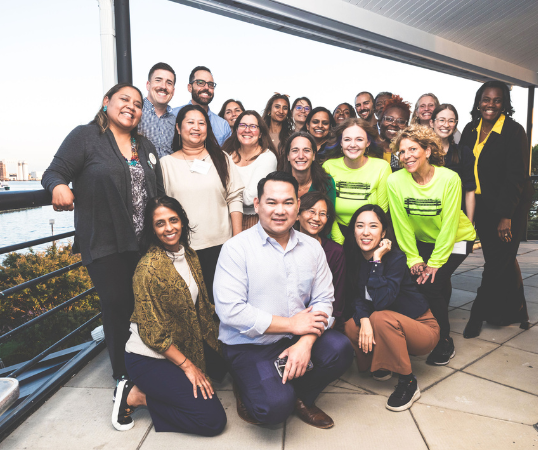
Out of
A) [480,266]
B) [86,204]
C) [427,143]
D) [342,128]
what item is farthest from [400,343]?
[480,266]

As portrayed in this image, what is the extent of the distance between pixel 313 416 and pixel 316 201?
122 centimetres

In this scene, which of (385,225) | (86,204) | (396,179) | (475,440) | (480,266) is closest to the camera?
(475,440)

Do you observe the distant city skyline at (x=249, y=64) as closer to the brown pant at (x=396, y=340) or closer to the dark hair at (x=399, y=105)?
the dark hair at (x=399, y=105)

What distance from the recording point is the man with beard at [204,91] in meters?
3.19

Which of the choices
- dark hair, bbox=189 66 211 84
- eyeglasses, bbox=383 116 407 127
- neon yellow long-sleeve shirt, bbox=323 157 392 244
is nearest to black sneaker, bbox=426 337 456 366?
neon yellow long-sleeve shirt, bbox=323 157 392 244

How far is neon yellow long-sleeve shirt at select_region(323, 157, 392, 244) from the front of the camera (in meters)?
2.52

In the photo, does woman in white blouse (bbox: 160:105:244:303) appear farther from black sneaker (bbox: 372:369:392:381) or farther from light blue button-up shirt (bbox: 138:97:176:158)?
black sneaker (bbox: 372:369:392:381)

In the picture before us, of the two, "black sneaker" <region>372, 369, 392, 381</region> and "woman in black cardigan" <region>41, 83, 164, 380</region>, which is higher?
"woman in black cardigan" <region>41, 83, 164, 380</region>

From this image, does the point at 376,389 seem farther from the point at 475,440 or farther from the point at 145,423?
the point at 145,423

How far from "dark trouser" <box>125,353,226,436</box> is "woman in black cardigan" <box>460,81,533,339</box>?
2.16m

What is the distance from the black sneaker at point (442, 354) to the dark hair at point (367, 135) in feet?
4.69

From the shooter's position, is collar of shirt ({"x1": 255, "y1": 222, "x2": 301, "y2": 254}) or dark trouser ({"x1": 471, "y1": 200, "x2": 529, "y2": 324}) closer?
collar of shirt ({"x1": 255, "y1": 222, "x2": 301, "y2": 254})

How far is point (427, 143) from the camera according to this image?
2.40 metres

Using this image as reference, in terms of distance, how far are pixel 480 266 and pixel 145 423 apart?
486cm
